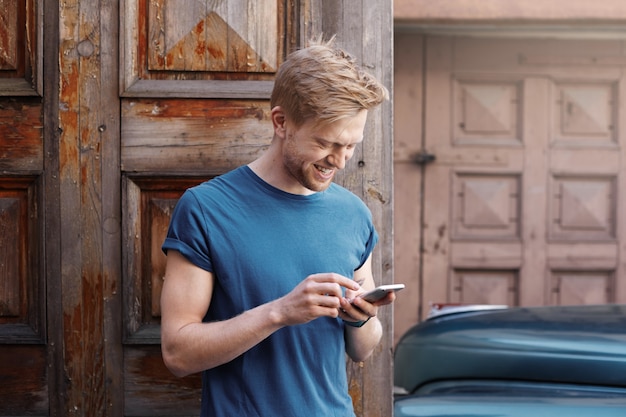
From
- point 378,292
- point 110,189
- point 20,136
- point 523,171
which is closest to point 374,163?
point 110,189

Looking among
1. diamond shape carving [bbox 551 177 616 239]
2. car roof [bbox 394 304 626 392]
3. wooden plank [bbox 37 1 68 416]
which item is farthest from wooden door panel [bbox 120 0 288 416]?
diamond shape carving [bbox 551 177 616 239]

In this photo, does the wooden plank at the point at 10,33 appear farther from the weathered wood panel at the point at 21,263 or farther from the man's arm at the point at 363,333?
the man's arm at the point at 363,333

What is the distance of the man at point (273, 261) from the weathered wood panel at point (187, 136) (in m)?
0.57

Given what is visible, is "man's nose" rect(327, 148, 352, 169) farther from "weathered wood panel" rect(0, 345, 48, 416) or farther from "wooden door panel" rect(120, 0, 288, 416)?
"weathered wood panel" rect(0, 345, 48, 416)

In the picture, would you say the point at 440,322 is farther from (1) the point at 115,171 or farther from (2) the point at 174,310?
(2) the point at 174,310

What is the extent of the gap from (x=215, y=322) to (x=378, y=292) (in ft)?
1.20

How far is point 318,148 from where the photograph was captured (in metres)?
2.05

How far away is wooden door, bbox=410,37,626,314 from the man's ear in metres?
3.76

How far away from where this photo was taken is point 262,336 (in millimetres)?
1932

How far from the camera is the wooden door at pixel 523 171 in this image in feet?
18.8

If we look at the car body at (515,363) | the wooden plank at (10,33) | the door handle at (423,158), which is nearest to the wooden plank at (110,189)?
the wooden plank at (10,33)

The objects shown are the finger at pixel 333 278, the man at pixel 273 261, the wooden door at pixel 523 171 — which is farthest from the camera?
the wooden door at pixel 523 171

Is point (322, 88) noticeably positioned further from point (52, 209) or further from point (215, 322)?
point (52, 209)

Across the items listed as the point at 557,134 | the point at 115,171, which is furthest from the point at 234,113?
the point at 557,134
